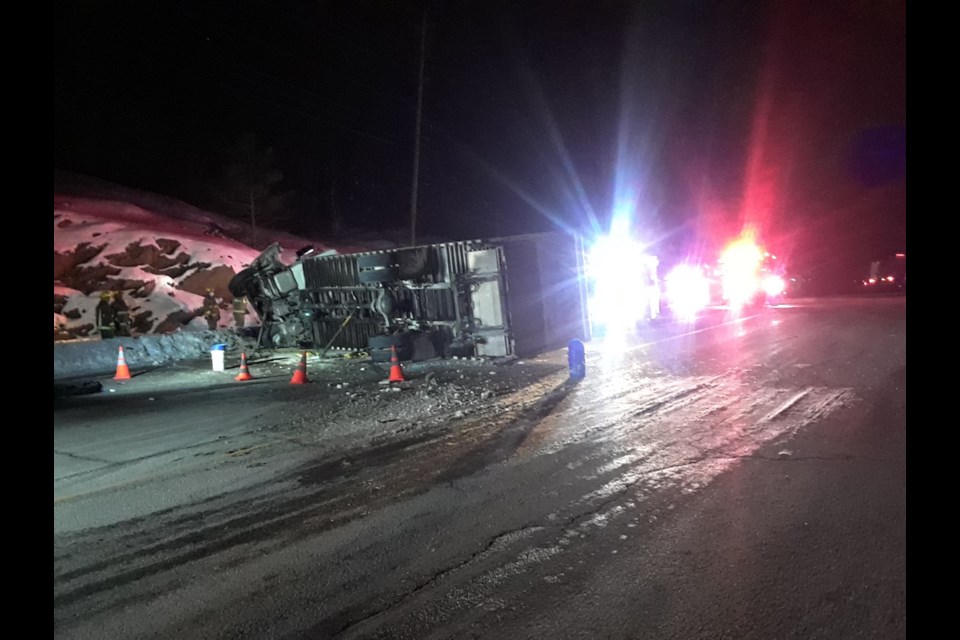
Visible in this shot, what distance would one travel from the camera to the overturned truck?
1416 centimetres

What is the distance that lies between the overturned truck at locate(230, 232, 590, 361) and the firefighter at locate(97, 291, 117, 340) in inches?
265

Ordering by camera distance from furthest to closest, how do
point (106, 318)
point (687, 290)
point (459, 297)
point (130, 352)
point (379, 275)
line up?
point (687, 290), point (106, 318), point (130, 352), point (379, 275), point (459, 297)

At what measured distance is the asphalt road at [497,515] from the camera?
11.3 feet

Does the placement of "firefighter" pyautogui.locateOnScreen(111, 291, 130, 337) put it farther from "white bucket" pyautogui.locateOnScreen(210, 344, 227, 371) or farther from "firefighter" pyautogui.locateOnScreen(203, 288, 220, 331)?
"white bucket" pyautogui.locateOnScreen(210, 344, 227, 371)

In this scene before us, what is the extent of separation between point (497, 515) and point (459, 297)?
9971 mm

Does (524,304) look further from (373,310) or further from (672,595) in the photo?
(672,595)

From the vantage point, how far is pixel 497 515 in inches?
192

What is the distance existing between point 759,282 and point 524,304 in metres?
20.3

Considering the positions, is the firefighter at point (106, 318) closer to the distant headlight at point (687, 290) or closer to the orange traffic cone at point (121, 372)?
the orange traffic cone at point (121, 372)

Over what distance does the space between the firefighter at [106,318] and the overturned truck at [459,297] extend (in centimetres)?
672

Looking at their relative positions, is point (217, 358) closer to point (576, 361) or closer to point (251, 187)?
point (576, 361)

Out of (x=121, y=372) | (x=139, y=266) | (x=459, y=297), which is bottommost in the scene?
(x=121, y=372)

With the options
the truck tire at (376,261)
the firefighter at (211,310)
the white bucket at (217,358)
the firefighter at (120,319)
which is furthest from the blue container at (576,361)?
the firefighter at (120,319)

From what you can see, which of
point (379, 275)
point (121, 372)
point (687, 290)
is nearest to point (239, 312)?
point (121, 372)
